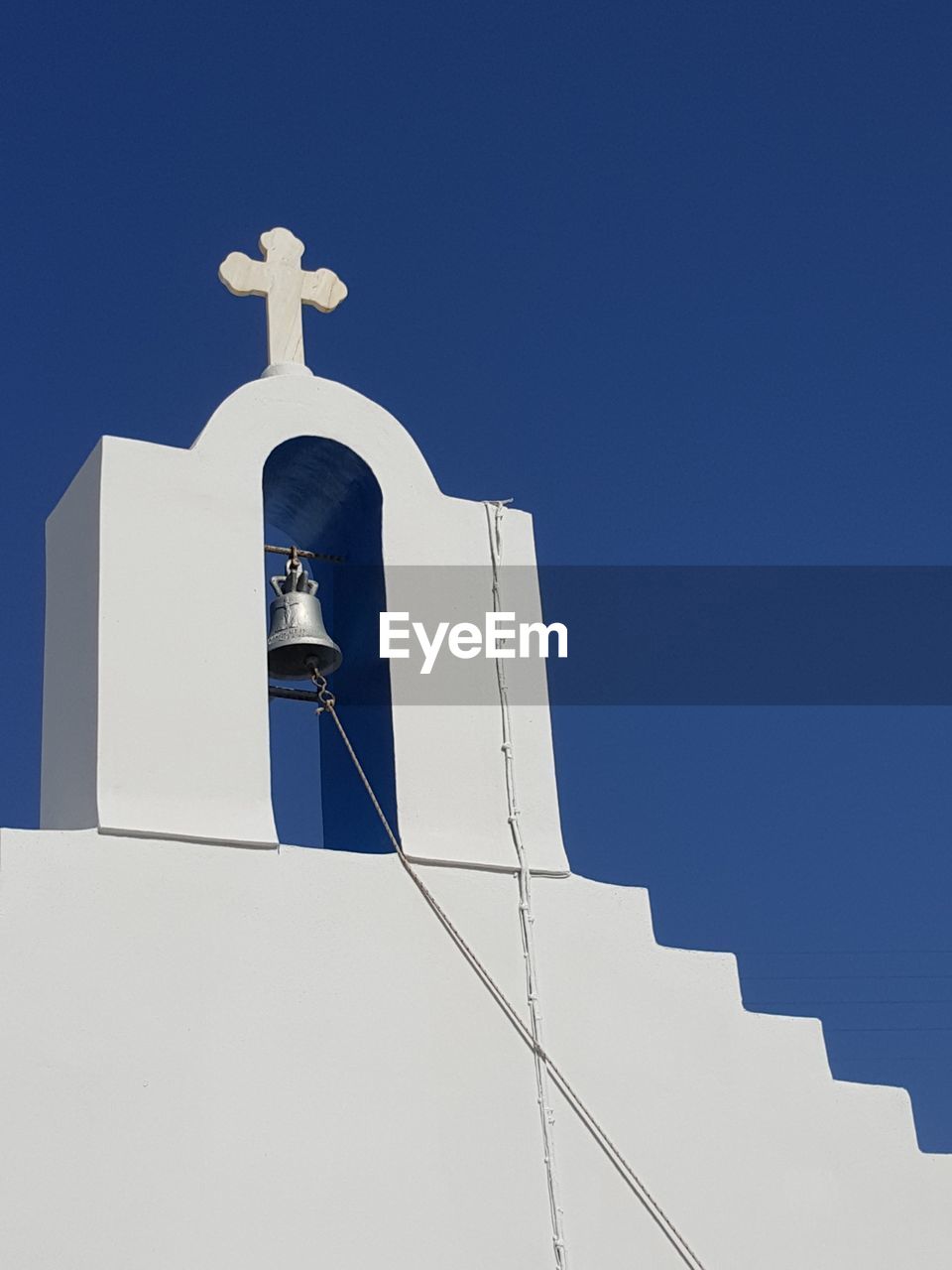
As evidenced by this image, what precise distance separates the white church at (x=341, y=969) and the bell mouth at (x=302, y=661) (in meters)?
0.01

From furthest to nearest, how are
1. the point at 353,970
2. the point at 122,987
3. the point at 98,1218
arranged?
the point at 353,970
the point at 122,987
the point at 98,1218

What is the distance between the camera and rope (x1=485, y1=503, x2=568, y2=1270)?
5848mm

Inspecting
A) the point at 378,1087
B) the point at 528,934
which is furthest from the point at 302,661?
the point at 378,1087

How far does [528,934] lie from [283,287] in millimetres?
2583

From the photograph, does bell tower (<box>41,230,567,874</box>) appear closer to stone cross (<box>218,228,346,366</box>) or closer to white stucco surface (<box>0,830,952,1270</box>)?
stone cross (<box>218,228,346,366</box>)

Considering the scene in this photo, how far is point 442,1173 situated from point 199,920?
1036 mm

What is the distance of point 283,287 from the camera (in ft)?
23.7

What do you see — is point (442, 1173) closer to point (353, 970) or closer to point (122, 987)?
point (353, 970)

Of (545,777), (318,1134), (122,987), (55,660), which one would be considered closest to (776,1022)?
(545,777)

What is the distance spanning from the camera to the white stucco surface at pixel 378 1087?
5.33 meters

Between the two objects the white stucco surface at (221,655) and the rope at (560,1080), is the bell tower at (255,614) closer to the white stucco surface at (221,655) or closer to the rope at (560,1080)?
the white stucco surface at (221,655)

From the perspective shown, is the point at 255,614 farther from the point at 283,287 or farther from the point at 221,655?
the point at 283,287

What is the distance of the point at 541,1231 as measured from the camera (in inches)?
228

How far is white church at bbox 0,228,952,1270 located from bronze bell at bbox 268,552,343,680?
0.5 inches
